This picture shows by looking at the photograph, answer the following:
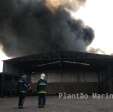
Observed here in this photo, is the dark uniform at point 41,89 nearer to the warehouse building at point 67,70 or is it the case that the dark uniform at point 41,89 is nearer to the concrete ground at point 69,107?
the concrete ground at point 69,107

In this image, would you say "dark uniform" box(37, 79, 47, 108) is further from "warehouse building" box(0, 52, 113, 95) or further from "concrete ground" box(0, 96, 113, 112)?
"warehouse building" box(0, 52, 113, 95)

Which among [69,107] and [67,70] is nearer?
[69,107]

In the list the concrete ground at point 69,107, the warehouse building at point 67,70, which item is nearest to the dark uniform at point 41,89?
the concrete ground at point 69,107

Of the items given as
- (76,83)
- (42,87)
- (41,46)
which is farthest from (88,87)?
(42,87)

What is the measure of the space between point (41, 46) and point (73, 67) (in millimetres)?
9923

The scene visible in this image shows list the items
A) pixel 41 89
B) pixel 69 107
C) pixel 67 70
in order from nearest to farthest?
pixel 41 89 < pixel 69 107 < pixel 67 70

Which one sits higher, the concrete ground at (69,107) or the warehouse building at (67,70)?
the warehouse building at (67,70)

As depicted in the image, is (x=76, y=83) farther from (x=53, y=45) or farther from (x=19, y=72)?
(x=53, y=45)

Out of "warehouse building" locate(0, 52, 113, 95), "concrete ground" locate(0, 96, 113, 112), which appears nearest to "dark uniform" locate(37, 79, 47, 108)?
"concrete ground" locate(0, 96, 113, 112)

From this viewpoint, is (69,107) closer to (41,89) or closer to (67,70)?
(41,89)

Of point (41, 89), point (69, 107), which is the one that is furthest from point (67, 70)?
→ point (41, 89)

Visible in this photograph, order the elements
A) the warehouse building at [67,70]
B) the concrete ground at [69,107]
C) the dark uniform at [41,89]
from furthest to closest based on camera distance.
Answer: the warehouse building at [67,70] → the dark uniform at [41,89] → the concrete ground at [69,107]

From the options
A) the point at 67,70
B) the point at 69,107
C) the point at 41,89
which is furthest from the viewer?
the point at 67,70

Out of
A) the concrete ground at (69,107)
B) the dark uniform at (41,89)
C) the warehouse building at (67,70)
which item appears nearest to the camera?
the concrete ground at (69,107)
